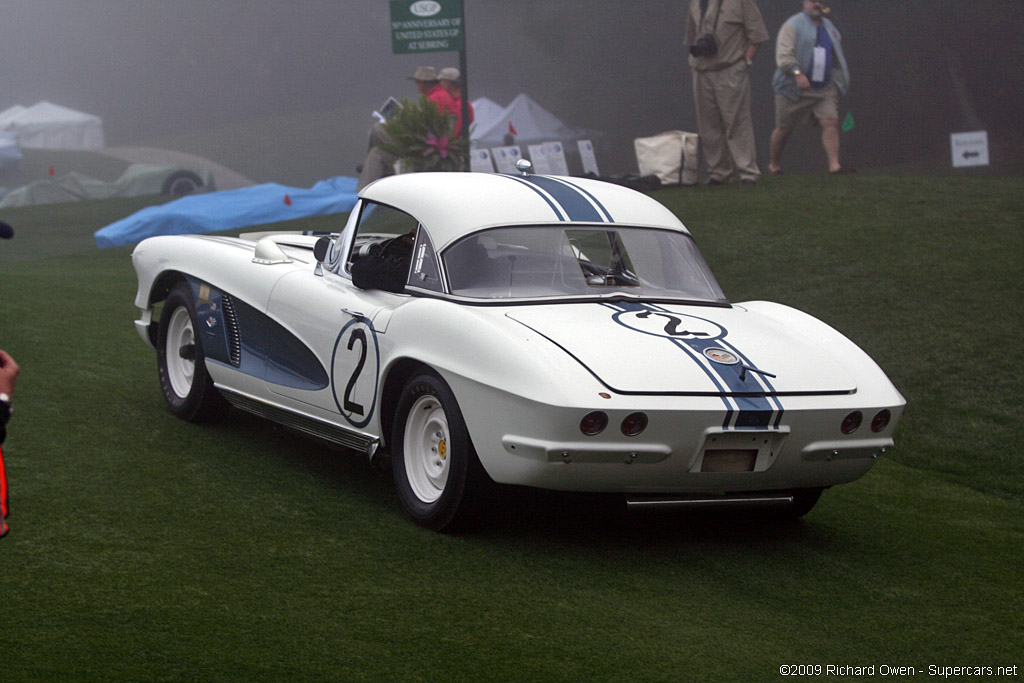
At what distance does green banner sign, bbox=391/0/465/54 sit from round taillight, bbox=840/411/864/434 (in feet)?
28.6

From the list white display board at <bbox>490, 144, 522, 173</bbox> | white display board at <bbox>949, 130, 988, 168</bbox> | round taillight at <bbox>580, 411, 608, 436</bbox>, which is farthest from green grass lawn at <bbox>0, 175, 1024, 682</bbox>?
white display board at <bbox>490, 144, 522, 173</bbox>

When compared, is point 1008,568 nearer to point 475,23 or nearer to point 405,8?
point 405,8

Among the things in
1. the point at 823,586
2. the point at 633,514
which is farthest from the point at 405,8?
the point at 823,586

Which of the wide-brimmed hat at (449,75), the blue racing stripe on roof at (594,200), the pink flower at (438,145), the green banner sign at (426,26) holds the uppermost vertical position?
the green banner sign at (426,26)

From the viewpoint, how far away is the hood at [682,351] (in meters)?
4.06

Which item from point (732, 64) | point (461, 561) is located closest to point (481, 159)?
point (732, 64)

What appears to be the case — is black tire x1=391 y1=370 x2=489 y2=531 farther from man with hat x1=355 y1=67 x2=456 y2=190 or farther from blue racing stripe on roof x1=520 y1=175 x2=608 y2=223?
man with hat x1=355 y1=67 x2=456 y2=190

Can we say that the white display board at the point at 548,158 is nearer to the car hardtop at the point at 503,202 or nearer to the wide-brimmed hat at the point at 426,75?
the wide-brimmed hat at the point at 426,75

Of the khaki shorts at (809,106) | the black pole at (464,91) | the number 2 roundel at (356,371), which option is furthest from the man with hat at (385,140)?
the number 2 roundel at (356,371)

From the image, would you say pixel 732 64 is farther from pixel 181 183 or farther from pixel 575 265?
pixel 181 183

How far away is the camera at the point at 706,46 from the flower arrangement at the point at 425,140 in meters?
2.80

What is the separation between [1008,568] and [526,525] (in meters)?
1.89

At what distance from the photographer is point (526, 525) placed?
4.58 metres

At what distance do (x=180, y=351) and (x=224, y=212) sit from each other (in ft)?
27.3
